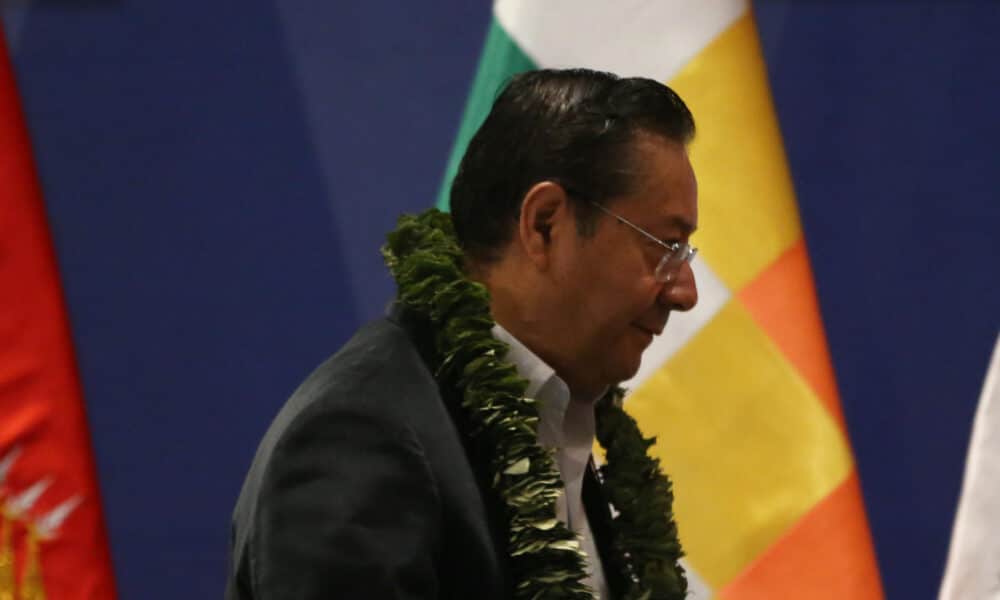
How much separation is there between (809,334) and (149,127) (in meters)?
0.99

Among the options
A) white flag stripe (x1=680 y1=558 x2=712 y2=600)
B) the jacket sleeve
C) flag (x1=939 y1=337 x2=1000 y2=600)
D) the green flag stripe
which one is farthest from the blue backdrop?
the jacket sleeve

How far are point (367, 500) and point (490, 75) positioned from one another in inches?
39.8

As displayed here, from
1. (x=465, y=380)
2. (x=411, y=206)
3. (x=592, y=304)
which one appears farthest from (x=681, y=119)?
(x=411, y=206)

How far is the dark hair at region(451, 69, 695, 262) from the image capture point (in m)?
1.12

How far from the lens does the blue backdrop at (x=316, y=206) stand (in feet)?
6.73

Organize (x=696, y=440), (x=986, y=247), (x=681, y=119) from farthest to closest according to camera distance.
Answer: (x=986, y=247)
(x=696, y=440)
(x=681, y=119)

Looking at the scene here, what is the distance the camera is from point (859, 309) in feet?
7.09

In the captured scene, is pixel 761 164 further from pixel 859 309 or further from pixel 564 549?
pixel 564 549

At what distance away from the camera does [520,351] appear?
3.68 feet

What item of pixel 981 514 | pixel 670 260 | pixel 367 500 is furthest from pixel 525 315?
pixel 981 514

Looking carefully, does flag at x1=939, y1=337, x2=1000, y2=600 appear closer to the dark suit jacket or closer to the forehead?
the forehead

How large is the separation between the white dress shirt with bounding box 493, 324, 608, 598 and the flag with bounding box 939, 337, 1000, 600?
44 cm

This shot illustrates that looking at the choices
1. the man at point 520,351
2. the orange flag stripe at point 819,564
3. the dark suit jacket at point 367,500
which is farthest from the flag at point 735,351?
the dark suit jacket at point 367,500

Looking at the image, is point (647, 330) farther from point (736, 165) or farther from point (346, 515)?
point (736, 165)
